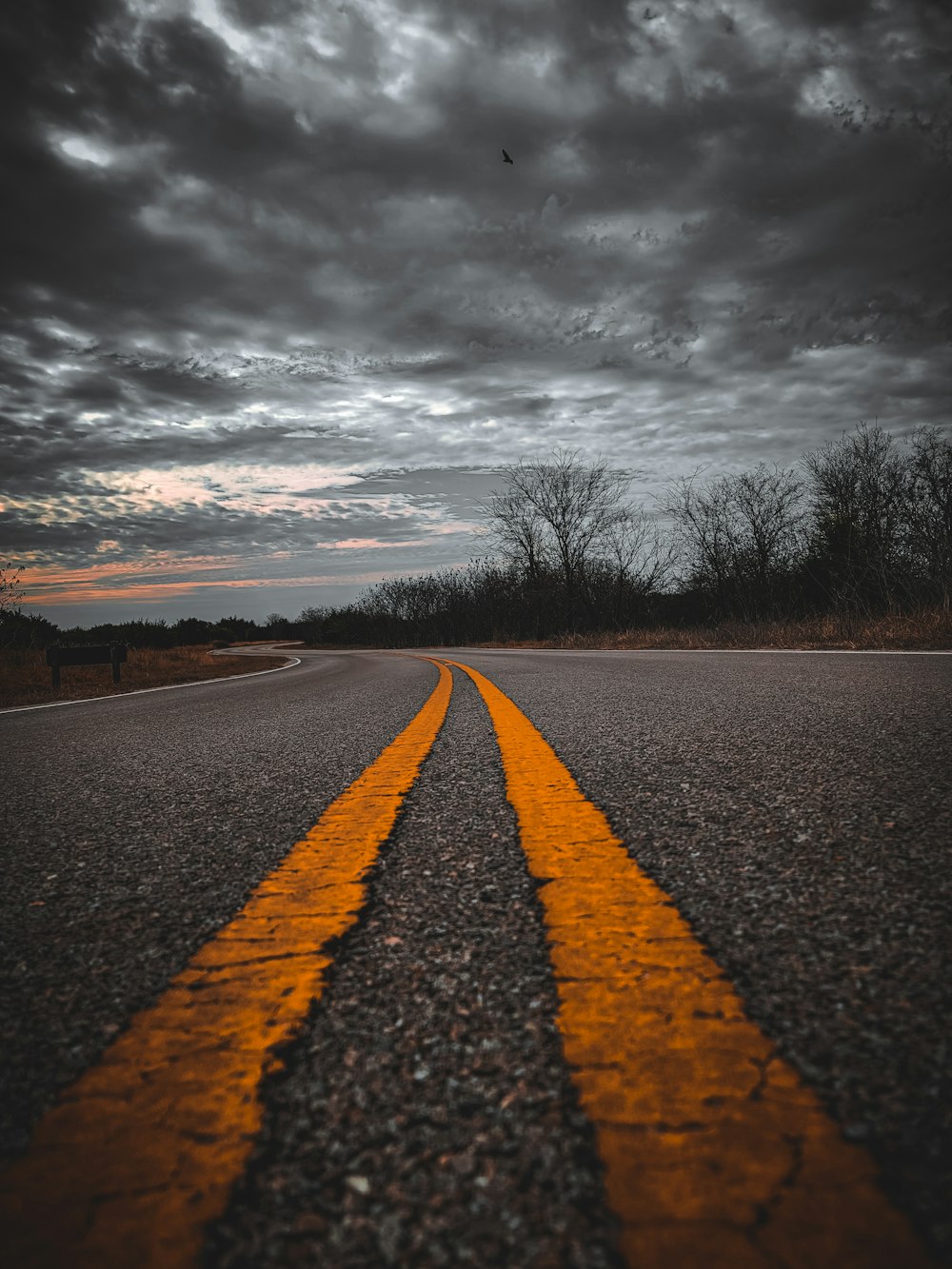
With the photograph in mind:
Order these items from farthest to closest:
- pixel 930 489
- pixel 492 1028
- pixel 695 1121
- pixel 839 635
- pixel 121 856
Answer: pixel 930 489 → pixel 839 635 → pixel 121 856 → pixel 492 1028 → pixel 695 1121

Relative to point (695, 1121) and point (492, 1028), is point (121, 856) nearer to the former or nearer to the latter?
point (492, 1028)

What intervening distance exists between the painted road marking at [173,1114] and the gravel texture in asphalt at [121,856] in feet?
0.17

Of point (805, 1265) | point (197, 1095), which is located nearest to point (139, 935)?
point (197, 1095)

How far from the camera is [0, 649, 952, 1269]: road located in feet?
1.76

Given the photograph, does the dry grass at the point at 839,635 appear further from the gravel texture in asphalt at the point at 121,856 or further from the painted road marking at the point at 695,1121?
the painted road marking at the point at 695,1121

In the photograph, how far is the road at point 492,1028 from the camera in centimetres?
54

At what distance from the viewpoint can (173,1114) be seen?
67cm

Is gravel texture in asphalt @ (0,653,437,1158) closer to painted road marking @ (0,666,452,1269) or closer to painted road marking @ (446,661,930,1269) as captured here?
painted road marking @ (0,666,452,1269)

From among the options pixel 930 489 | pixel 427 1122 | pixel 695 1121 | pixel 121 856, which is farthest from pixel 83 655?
pixel 930 489

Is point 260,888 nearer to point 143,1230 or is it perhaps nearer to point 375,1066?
point 375,1066

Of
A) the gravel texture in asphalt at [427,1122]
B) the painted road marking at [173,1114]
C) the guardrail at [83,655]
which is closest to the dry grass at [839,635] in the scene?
the gravel texture in asphalt at [427,1122]

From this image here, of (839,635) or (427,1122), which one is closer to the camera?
(427,1122)

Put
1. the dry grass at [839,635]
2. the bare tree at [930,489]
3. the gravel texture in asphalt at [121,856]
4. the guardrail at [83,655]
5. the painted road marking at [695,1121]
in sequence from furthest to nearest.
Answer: the bare tree at [930,489] < the guardrail at [83,655] < the dry grass at [839,635] < the gravel texture in asphalt at [121,856] < the painted road marking at [695,1121]

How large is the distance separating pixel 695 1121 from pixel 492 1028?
0.91 ft
